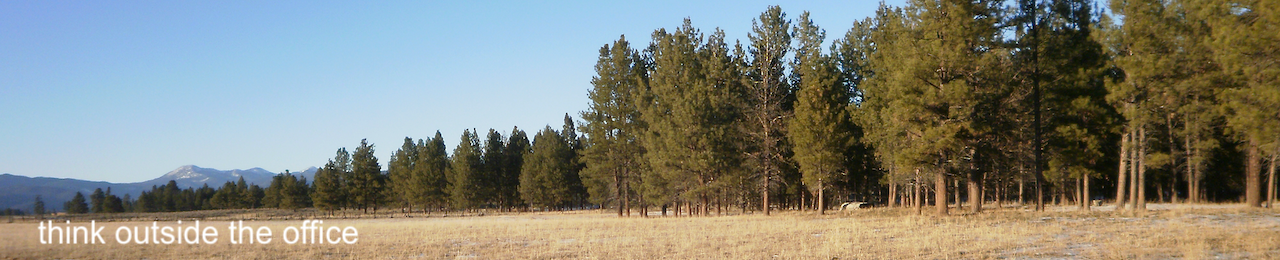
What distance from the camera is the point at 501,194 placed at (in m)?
89.6

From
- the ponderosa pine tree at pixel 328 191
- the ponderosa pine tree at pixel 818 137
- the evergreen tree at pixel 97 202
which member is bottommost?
the evergreen tree at pixel 97 202

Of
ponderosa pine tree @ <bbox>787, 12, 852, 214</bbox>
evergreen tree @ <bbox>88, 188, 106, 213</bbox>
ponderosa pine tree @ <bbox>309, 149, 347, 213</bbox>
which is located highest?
ponderosa pine tree @ <bbox>787, 12, 852, 214</bbox>

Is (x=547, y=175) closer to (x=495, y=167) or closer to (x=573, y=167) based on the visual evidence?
(x=573, y=167)

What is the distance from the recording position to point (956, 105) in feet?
86.9

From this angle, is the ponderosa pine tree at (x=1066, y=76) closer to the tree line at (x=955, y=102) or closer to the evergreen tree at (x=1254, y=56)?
the tree line at (x=955, y=102)

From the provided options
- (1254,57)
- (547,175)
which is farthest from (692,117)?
A: (547,175)

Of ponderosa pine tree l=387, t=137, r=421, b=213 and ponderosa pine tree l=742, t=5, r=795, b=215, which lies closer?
ponderosa pine tree l=742, t=5, r=795, b=215

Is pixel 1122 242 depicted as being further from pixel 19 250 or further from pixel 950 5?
pixel 19 250

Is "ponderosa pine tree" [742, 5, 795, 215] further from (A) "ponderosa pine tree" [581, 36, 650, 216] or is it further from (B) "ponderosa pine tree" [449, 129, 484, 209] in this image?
(B) "ponderosa pine tree" [449, 129, 484, 209]

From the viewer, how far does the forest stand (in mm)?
24891

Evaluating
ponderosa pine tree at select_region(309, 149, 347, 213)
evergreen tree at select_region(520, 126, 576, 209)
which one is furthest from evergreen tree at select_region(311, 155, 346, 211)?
evergreen tree at select_region(520, 126, 576, 209)

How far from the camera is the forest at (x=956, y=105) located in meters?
24.9

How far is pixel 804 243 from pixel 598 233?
8.55 m

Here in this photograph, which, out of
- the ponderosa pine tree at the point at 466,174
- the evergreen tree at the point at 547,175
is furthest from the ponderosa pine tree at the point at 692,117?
the ponderosa pine tree at the point at 466,174
